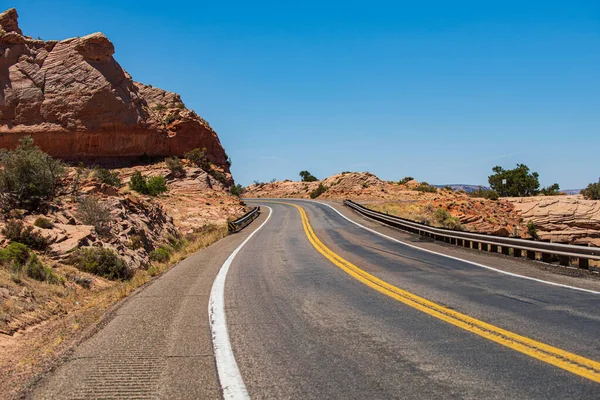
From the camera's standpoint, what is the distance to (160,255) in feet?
58.1

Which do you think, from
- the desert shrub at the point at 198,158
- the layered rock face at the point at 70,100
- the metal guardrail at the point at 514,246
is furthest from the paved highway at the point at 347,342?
the desert shrub at the point at 198,158

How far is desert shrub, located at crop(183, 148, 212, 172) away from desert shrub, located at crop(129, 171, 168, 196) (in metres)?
11.2

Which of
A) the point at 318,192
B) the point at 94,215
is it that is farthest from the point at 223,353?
the point at 318,192

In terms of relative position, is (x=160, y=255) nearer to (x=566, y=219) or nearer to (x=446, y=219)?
(x=446, y=219)

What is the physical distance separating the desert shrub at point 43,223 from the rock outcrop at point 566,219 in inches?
1328

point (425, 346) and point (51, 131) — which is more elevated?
point (51, 131)

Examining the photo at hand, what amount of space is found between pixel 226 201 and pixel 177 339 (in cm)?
3844

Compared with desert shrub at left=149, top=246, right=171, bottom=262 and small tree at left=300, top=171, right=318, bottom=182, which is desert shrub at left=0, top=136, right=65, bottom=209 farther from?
small tree at left=300, top=171, right=318, bottom=182

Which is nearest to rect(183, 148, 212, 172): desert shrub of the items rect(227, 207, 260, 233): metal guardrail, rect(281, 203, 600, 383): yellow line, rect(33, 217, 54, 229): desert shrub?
rect(227, 207, 260, 233): metal guardrail

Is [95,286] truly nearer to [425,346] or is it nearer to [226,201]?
[425,346]

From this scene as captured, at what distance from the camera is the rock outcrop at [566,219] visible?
120ft

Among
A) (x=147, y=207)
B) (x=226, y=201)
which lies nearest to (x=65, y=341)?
(x=147, y=207)

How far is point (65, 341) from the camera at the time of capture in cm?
621

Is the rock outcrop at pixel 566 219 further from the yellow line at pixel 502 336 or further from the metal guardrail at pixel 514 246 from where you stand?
the yellow line at pixel 502 336
